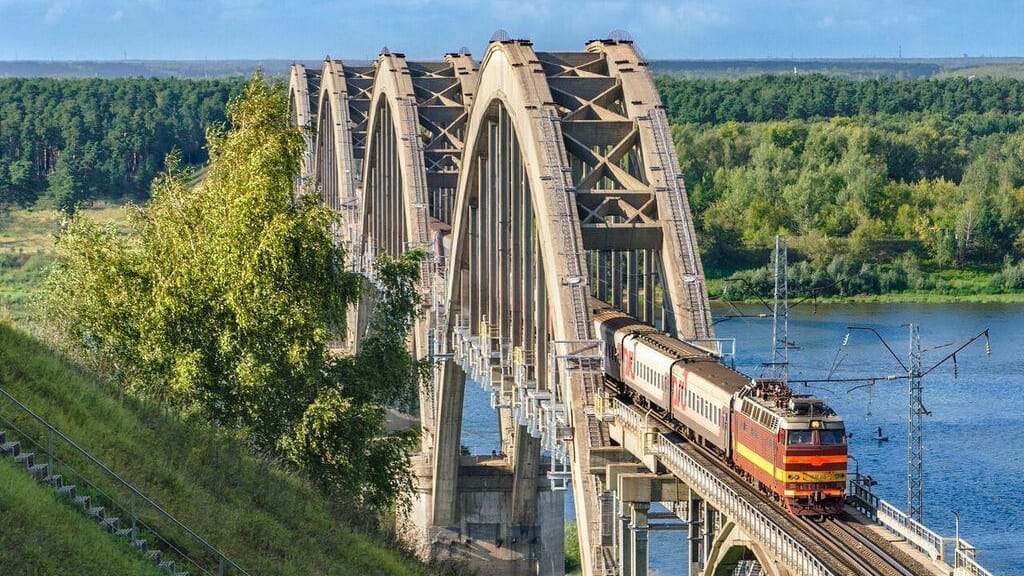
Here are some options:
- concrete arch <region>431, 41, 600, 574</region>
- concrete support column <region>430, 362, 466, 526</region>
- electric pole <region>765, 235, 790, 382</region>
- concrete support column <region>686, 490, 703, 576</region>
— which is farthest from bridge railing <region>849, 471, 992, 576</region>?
concrete support column <region>430, 362, 466, 526</region>

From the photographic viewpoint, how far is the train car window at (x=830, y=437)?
2675cm

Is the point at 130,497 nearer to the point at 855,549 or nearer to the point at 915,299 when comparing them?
the point at 855,549

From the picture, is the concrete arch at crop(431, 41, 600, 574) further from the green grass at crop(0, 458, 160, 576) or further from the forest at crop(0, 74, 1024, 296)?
the forest at crop(0, 74, 1024, 296)

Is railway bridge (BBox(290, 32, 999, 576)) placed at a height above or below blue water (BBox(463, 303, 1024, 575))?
above

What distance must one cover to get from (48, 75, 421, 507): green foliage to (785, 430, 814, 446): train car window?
998 cm

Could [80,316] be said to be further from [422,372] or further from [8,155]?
[8,155]

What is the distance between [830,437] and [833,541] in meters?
2.92

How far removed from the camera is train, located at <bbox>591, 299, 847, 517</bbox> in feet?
86.3

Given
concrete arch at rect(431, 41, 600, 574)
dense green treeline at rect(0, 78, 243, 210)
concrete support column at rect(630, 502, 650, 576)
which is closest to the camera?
concrete support column at rect(630, 502, 650, 576)

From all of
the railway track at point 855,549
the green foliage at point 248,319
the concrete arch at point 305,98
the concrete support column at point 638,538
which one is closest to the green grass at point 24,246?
the concrete arch at point 305,98

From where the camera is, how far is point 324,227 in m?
35.1

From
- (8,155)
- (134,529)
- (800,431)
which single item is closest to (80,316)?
(134,529)

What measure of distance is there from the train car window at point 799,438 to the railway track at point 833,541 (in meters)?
1.11

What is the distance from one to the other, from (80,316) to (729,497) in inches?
578
